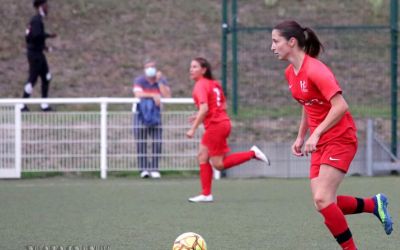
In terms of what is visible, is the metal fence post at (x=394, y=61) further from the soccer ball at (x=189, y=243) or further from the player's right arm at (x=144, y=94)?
the soccer ball at (x=189, y=243)

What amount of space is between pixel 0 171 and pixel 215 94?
451 cm

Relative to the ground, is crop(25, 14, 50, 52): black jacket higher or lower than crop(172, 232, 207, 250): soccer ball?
higher

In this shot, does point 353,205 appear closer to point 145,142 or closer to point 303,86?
point 303,86

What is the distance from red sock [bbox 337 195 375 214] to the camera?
7410 millimetres

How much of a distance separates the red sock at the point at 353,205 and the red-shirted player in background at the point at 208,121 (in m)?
4.03

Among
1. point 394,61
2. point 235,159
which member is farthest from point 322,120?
point 394,61

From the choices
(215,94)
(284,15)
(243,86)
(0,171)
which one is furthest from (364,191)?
(284,15)

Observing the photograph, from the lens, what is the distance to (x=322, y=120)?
709 centimetres

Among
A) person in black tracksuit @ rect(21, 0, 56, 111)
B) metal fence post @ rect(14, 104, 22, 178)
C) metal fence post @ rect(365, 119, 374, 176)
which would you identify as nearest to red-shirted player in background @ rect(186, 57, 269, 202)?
metal fence post @ rect(365, 119, 374, 176)

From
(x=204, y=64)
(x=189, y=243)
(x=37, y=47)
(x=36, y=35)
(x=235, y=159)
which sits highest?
(x=36, y=35)

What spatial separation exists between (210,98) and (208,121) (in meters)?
0.30

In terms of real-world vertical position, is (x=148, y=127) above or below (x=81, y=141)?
above

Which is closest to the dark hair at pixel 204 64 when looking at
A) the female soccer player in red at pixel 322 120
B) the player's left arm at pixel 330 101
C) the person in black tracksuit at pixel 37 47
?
the female soccer player in red at pixel 322 120

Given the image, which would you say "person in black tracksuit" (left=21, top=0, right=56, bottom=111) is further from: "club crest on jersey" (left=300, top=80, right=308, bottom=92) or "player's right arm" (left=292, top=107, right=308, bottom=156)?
"club crest on jersey" (left=300, top=80, right=308, bottom=92)
